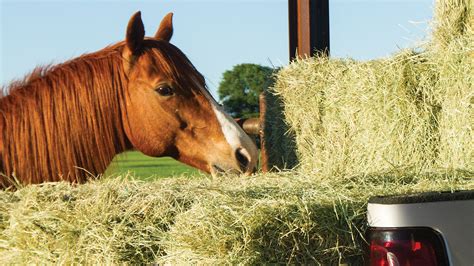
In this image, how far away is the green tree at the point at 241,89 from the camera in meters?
23.4

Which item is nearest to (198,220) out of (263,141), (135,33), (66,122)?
(66,122)

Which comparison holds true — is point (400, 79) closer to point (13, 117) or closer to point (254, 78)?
point (13, 117)

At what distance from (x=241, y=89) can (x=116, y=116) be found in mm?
22977

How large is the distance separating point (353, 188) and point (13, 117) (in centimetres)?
194

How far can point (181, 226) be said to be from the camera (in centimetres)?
191

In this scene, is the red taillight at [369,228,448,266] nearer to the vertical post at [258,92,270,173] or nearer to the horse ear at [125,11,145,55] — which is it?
the horse ear at [125,11,145,55]

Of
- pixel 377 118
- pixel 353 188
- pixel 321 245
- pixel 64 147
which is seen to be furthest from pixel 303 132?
pixel 321 245

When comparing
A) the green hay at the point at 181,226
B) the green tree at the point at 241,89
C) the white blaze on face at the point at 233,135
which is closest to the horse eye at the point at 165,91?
the white blaze on face at the point at 233,135

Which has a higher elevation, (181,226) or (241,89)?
(181,226)

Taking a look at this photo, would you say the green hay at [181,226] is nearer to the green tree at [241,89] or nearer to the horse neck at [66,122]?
the horse neck at [66,122]

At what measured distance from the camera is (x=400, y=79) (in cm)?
375

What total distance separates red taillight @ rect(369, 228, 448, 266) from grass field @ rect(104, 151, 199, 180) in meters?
2.09

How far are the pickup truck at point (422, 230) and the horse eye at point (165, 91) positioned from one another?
2.13 metres

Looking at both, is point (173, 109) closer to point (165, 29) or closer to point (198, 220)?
point (165, 29)
